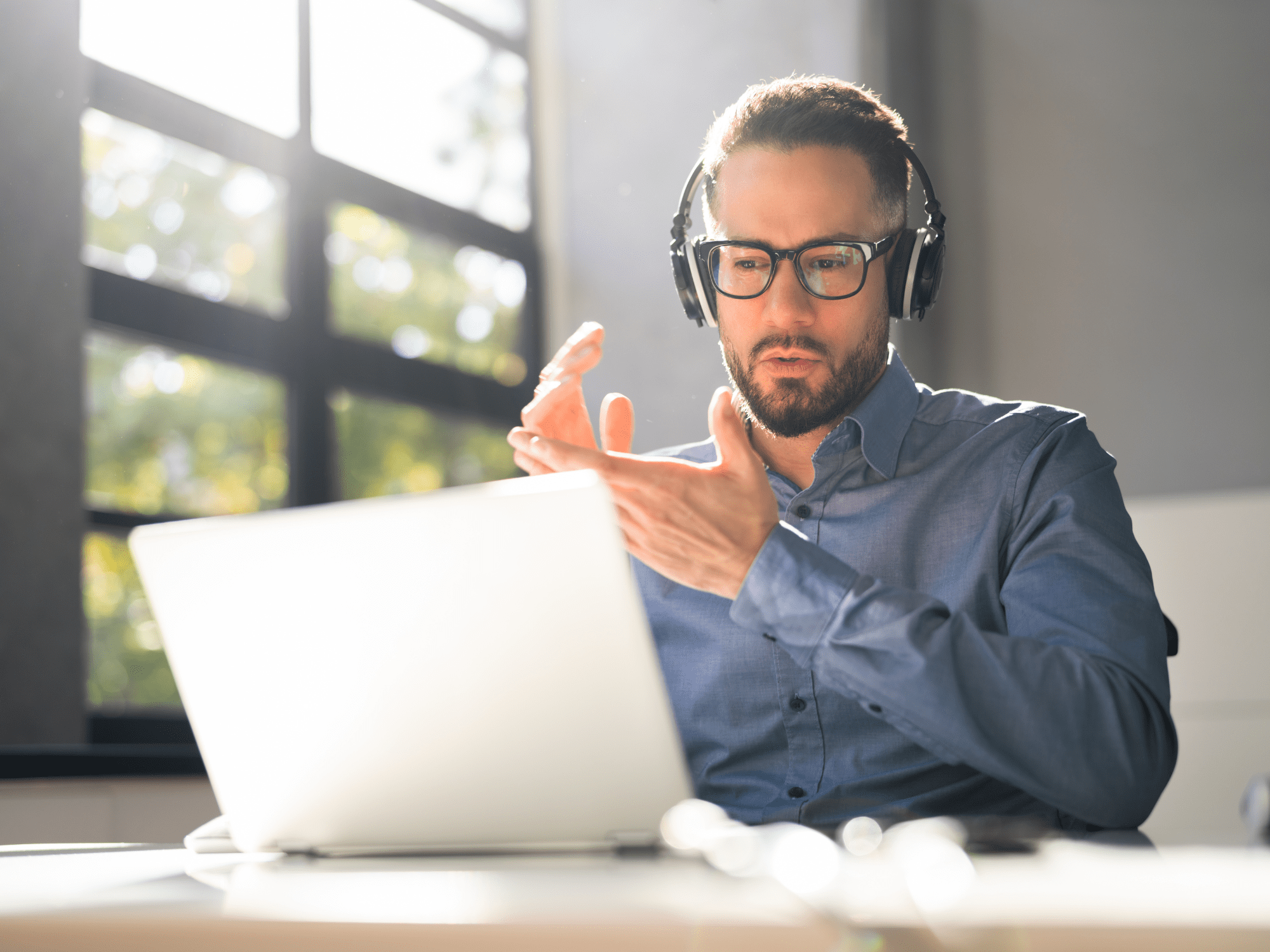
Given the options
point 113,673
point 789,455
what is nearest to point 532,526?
point 789,455

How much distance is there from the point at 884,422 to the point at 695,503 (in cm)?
53

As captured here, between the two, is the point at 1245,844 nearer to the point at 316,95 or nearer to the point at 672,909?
the point at 672,909

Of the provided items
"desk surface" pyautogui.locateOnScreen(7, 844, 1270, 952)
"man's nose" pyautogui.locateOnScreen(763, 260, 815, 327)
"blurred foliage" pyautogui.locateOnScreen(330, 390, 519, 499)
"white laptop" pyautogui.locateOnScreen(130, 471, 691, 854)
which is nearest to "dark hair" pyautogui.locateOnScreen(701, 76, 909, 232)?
"man's nose" pyautogui.locateOnScreen(763, 260, 815, 327)

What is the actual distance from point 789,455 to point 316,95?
2228 mm

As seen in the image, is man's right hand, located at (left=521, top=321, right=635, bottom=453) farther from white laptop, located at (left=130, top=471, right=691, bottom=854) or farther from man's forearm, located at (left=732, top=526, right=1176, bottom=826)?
white laptop, located at (left=130, top=471, right=691, bottom=854)

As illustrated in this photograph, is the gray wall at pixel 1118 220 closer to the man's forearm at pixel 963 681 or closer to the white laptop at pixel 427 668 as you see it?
the man's forearm at pixel 963 681

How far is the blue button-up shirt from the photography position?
88 centimetres

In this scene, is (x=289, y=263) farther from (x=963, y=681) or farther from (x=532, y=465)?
(x=963, y=681)

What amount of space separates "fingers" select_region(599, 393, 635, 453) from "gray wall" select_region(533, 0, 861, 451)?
1732 mm

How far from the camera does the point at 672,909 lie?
1.21ft

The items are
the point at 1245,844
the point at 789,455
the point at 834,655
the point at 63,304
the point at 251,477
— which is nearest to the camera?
the point at 1245,844

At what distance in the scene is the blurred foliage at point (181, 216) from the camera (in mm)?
2334

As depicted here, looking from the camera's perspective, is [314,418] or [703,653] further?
[314,418]

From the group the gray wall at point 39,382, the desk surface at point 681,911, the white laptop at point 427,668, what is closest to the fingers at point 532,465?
the white laptop at point 427,668
